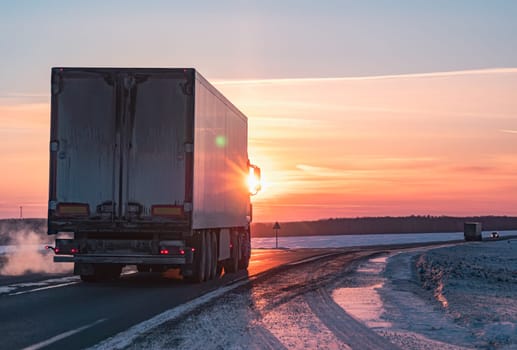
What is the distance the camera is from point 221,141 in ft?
70.3

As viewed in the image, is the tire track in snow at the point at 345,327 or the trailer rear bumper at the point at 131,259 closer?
the tire track in snow at the point at 345,327

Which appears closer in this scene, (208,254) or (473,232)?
(208,254)

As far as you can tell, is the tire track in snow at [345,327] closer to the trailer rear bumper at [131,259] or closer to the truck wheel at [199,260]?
the trailer rear bumper at [131,259]

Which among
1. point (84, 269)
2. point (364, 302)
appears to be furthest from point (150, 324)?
point (84, 269)

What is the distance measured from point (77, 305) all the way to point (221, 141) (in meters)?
8.10

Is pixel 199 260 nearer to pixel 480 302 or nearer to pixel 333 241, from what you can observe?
pixel 480 302

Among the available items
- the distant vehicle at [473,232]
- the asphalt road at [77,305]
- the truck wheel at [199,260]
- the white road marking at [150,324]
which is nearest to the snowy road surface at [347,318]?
the white road marking at [150,324]

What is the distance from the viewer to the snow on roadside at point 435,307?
34.3ft

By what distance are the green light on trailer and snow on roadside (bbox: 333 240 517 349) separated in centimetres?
484

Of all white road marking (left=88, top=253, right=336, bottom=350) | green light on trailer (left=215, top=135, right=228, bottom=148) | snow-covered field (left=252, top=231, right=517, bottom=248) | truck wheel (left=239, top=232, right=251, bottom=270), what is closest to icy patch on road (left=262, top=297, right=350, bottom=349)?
white road marking (left=88, top=253, right=336, bottom=350)

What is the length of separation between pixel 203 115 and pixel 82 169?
304 cm

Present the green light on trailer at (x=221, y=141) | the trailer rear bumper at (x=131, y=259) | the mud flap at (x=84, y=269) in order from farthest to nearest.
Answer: the green light on trailer at (x=221, y=141)
the mud flap at (x=84, y=269)
the trailer rear bumper at (x=131, y=259)

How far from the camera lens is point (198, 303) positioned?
14.8m

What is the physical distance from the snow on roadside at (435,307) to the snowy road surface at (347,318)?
0.05 ft
